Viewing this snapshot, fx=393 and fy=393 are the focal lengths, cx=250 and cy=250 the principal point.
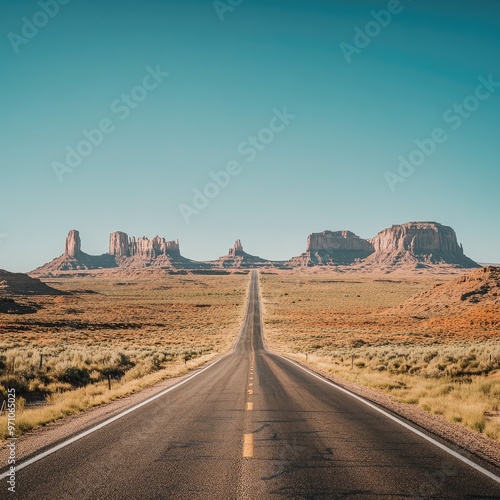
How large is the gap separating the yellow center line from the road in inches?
0.7

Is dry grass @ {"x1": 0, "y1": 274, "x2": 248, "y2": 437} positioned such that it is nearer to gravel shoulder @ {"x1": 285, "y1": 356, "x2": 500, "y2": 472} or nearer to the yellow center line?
the yellow center line

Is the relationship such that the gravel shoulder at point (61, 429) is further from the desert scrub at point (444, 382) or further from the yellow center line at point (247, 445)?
the desert scrub at point (444, 382)

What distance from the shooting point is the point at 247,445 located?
720 cm

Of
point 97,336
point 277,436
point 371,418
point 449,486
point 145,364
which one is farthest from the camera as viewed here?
point 97,336

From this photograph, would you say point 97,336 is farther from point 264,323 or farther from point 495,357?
point 495,357

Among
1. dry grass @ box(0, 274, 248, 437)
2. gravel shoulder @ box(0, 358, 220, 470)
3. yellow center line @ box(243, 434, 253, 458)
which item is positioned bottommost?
dry grass @ box(0, 274, 248, 437)

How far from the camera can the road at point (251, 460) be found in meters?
5.23

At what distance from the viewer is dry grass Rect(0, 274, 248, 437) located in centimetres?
1486

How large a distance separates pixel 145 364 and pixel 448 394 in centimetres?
1746

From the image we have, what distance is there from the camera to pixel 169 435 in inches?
316

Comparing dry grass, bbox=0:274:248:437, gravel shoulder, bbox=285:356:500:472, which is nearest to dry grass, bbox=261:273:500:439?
gravel shoulder, bbox=285:356:500:472

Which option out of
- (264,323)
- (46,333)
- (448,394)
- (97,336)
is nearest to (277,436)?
(448,394)

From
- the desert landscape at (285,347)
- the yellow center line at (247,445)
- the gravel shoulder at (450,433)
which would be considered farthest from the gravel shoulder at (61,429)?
the gravel shoulder at (450,433)

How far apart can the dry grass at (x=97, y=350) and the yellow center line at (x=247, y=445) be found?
534 cm
